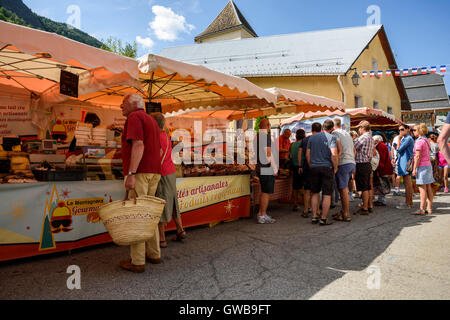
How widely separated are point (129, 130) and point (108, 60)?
4.03ft

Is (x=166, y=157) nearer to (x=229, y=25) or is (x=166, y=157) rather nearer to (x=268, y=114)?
(x=268, y=114)

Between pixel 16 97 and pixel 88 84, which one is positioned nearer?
pixel 88 84

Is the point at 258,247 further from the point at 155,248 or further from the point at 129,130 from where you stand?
the point at 129,130

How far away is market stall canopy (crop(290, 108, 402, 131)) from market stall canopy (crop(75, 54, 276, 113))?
3580mm

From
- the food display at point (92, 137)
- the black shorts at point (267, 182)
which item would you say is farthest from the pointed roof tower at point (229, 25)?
the food display at point (92, 137)

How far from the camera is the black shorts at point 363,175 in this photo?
22.8ft

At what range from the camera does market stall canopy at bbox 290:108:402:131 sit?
1082 centimetres

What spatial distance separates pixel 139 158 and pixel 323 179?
12.7 ft

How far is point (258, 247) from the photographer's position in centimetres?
466

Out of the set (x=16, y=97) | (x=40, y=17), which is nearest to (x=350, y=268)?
(x=16, y=97)

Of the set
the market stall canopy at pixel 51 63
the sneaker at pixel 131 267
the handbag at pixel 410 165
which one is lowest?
the sneaker at pixel 131 267

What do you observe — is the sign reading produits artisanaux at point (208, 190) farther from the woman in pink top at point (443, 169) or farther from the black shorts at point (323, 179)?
the woman in pink top at point (443, 169)

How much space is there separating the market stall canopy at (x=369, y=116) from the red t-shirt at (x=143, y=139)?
7.68 m
